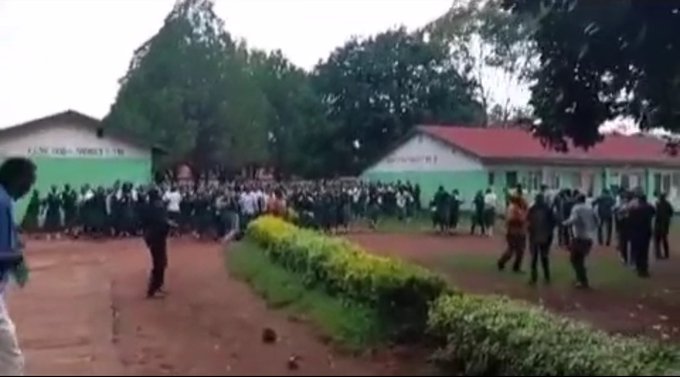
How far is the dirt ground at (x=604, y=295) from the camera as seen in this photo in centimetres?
1527

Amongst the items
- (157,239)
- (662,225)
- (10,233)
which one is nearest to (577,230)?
(662,225)

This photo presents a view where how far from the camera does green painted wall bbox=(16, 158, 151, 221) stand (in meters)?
38.2

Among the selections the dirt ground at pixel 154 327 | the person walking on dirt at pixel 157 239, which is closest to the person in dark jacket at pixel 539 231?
the dirt ground at pixel 154 327

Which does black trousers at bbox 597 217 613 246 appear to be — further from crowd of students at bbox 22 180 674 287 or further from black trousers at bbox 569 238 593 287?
black trousers at bbox 569 238 593 287

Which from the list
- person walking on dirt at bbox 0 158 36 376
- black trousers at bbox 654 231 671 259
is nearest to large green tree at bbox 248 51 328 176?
black trousers at bbox 654 231 671 259

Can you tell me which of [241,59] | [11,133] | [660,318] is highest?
[241,59]

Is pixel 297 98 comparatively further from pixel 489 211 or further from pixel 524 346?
pixel 524 346

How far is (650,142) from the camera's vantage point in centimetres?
5869

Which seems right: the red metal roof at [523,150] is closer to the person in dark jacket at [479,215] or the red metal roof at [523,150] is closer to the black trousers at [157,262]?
the person in dark jacket at [479,215]

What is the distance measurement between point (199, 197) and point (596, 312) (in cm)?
1848

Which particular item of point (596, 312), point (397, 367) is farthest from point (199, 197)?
point (397, 367)

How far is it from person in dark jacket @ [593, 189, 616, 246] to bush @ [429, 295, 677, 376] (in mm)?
19923

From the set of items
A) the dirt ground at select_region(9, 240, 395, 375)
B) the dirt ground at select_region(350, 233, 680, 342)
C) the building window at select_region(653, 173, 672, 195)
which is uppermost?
the building window at select_region(653, 173, 672, 195)

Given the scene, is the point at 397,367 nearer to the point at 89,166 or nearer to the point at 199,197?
the point at 199,197
